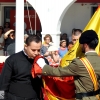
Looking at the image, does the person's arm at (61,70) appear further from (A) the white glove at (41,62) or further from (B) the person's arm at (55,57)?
(B) the person's arm at (55,57)

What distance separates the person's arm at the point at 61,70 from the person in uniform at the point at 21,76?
163 mm

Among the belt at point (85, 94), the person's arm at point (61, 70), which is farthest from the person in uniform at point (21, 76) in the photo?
the belt at point (85, 94)

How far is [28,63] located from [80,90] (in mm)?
694

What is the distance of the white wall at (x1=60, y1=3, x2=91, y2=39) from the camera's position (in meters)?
14.6

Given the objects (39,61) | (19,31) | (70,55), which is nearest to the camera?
(39,61)

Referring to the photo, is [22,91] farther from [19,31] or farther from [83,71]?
[19,31]

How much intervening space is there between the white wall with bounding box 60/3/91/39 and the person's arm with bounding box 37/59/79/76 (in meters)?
10.7

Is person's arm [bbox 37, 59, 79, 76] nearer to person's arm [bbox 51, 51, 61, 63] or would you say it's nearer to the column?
person's arm [bbox 51, 51, 61, 63]

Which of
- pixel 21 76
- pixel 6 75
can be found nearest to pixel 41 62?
pixel 21 76

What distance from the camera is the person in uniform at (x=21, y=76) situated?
405cm

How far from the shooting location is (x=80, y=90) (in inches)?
151

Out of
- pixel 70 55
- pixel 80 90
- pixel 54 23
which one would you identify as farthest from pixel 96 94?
pixel 54 23

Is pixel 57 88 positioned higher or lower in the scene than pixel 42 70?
lower

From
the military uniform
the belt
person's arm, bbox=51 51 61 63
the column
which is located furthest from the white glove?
the column
